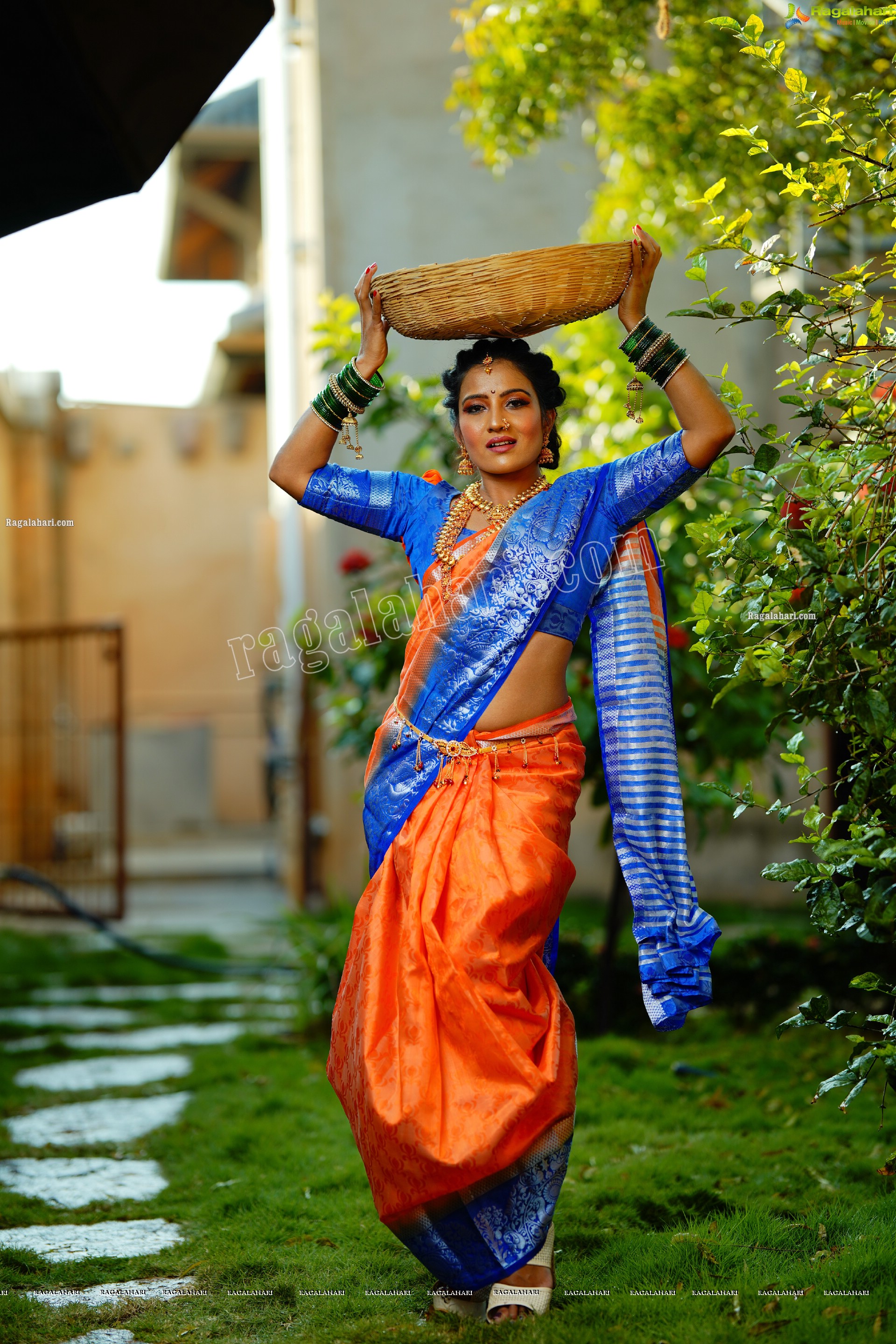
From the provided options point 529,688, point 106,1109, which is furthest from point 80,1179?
point 529,688

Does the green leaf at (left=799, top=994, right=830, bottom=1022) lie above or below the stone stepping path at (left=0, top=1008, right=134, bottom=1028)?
above

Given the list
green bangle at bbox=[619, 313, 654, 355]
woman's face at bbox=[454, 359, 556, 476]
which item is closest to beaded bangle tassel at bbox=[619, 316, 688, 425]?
green bangle at bbox=[619, 313, 654, 355]

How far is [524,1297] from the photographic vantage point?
2367 millimetres

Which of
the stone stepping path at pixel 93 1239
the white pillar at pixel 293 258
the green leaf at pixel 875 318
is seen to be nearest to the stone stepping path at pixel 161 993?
the white pillar at pixel 293 258

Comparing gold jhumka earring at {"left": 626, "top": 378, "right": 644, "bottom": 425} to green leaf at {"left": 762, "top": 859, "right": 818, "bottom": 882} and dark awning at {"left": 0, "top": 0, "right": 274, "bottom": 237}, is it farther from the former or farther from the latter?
dark awning at {"left": 0, "top": 0, "right": 274, "bottom": 237}

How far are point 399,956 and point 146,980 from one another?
4.32 meters

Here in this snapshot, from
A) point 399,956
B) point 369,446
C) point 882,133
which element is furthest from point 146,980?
point 882,133

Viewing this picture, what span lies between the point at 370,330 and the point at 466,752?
2.88ft

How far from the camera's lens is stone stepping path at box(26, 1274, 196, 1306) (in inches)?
102

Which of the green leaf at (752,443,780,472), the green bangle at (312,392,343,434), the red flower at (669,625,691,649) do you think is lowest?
the red flower at (669,625,691,649)

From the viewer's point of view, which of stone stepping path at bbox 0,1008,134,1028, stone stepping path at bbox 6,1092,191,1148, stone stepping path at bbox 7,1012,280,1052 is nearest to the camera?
stone stepping path at bbox 6,1092,191,1148

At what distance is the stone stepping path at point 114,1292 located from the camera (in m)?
2.60

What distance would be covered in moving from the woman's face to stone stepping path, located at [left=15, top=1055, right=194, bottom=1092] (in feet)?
9.45

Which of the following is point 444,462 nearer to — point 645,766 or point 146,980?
point 645,766
